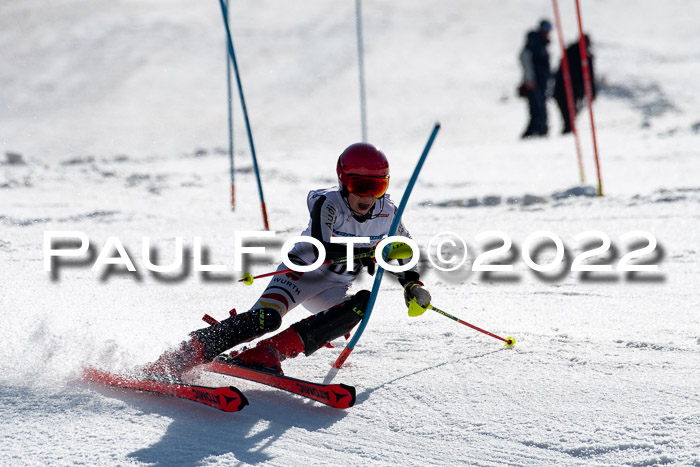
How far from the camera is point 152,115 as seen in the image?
63.8ft

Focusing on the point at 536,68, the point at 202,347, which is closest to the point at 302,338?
the point at 202,347

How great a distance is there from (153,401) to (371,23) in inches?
912

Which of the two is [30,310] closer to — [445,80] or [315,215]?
[315,215]

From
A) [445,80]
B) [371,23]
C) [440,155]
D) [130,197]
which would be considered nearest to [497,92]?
[445,80]

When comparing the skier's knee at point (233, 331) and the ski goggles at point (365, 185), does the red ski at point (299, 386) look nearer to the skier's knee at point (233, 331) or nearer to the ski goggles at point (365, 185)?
the skier's knee at point (233, 331)

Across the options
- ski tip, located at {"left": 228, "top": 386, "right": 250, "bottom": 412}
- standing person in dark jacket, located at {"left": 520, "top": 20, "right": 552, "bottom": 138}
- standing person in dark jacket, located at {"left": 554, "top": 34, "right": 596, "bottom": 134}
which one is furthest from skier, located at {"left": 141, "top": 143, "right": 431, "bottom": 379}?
standing person in dark jacket, located at {"left": 554, "top": 34, "right": 596, "bottom": 134}

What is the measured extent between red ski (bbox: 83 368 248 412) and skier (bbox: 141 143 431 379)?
0.32ft

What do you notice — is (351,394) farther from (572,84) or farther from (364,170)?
(572,84)

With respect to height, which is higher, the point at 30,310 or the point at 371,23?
the point at 371,23

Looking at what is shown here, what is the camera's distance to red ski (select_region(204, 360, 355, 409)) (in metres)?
3.11

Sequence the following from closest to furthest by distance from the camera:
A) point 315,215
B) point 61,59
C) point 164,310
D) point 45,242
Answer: point 315,215
point 164,310
point 45,242
point 61,59

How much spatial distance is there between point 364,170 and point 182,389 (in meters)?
1.25

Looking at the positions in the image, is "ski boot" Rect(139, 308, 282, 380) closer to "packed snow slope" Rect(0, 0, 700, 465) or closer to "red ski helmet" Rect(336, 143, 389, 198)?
"packed snow slope" Rect(0, 0, 700, 465)

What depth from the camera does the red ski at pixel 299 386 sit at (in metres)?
3.11
